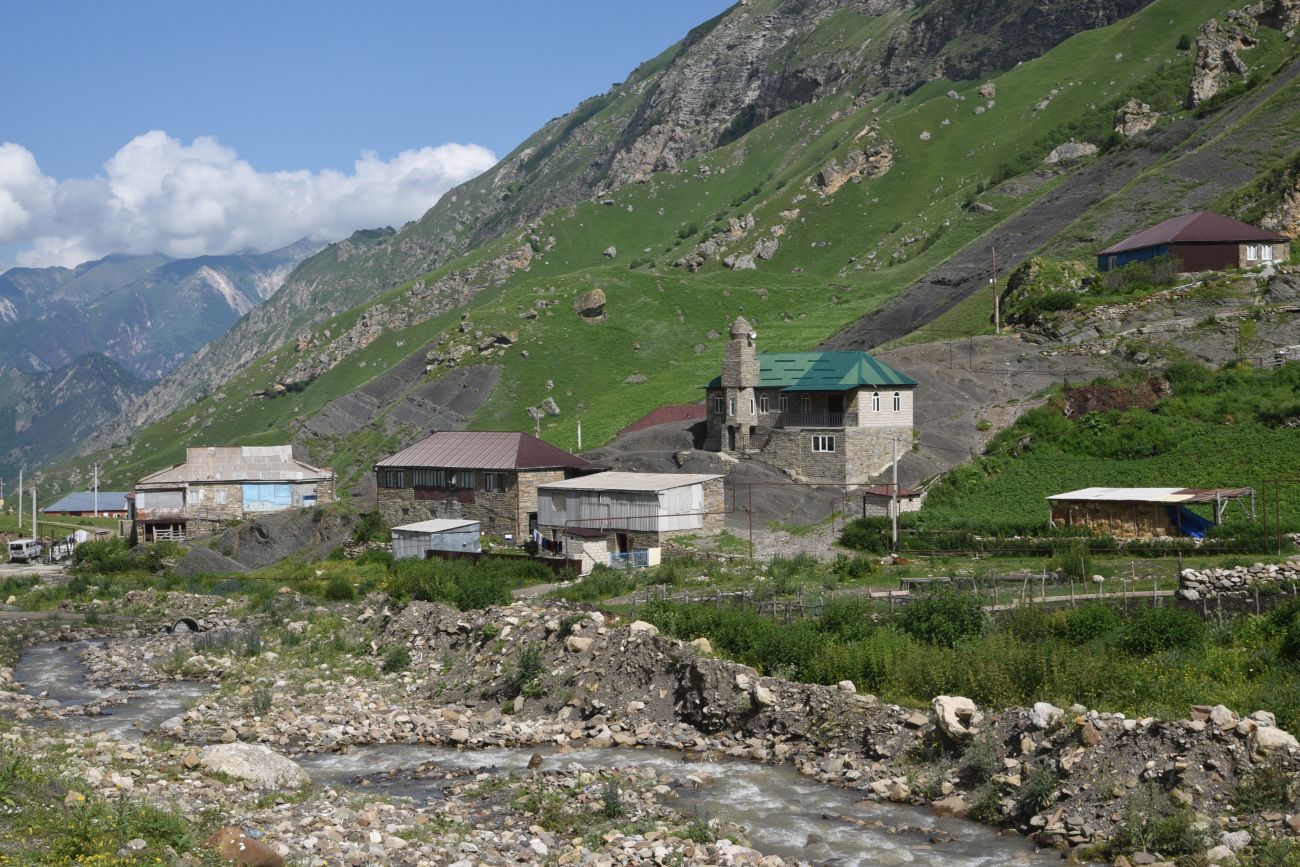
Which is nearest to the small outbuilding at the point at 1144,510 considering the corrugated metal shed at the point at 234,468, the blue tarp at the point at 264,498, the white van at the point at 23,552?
the blue tarp at the point at 264,498

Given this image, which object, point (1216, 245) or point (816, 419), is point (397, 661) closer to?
point (816, 419)

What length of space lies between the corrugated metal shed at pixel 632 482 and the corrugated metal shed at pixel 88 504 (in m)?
80.3

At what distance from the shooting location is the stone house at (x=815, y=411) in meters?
65.4

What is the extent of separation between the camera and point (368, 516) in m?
69.6

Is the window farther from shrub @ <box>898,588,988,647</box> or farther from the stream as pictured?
shrub @ <box>898,588,988,647</box>

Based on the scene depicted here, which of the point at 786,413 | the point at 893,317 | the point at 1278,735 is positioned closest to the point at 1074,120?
the point at 893,317

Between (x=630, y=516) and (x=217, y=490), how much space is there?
39488 millimetres

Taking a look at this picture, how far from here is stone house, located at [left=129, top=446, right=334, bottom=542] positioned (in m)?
82.9

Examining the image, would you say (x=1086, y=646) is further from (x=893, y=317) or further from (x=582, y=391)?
(x=582, y=391)

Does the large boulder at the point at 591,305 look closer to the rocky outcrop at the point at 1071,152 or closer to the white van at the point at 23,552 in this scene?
the rocky outcrop at the point at 1071,152

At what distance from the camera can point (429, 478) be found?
68.3 m

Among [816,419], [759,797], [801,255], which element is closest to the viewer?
[759,797]

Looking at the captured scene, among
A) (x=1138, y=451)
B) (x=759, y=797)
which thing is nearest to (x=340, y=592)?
(x=759, y=797)

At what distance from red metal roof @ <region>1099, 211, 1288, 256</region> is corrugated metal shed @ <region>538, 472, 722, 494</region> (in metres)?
41.7
